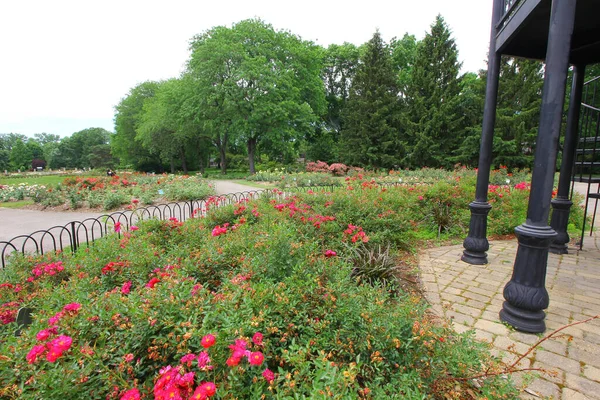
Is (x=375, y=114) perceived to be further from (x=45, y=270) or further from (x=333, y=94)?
(x=45, y=270)

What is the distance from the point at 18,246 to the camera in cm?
505

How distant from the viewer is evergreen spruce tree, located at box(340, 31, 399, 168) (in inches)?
929

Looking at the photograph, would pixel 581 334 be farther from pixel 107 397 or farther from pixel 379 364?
pixel 107 397

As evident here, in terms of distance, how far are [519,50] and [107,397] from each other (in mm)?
5157

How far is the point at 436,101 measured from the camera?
73.7ft

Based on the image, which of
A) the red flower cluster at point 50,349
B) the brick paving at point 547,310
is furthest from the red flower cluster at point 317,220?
the red flower cluster at point 50,349

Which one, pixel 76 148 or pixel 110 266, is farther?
pixel 76 148

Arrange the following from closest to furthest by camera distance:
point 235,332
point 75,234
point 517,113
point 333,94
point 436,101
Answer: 1. point 235,332
2. point 75,234
3. point 517,113
4. point 436,101
5. point 333,94

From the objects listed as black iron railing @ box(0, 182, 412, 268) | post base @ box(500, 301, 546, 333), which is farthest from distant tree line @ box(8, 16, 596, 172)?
post base @ box(500, 301, 546, 333)

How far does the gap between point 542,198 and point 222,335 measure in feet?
8.31

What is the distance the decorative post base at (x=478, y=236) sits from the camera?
150 inches

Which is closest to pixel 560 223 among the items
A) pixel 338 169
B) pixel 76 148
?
pixel 338 169

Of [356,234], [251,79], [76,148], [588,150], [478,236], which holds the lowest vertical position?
[478,236]

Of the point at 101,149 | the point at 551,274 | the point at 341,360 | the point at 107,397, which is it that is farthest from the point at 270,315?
the point at 101,149
